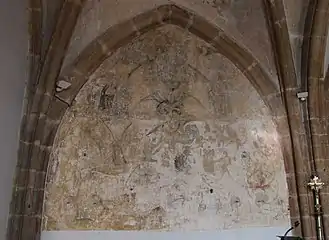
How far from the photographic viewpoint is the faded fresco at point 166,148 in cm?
617

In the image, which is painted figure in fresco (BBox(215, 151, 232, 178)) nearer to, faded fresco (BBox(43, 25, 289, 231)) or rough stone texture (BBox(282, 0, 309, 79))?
faded fresco (BBox(43, 25, 289, 231))

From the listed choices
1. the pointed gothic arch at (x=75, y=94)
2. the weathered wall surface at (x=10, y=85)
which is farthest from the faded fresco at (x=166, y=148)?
the weathered wall surface at (x=10, y=85)

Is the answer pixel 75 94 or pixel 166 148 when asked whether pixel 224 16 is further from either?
pixel 75 94

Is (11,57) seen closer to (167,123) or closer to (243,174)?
(167,123)

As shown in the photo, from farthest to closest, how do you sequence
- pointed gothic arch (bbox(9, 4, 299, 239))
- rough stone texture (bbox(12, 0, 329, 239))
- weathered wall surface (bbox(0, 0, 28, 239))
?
rough stone texture (bbox(12, 0, 329, 239)) < pointed gothic arch (bbox(9, 4, 299, 239)) < weathered wall surface (bbox(0, 0, 28, 239))

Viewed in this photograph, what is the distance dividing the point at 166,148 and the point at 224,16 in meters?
2.24

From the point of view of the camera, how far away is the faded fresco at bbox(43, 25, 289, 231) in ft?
20.2

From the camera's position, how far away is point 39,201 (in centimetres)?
588

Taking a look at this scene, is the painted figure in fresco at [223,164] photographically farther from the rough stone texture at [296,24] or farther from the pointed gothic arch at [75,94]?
the rough stone texture at [296,24]

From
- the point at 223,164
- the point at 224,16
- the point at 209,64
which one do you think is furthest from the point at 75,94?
the point at 224,16

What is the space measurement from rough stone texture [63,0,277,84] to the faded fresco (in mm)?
402

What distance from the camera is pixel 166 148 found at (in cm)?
653

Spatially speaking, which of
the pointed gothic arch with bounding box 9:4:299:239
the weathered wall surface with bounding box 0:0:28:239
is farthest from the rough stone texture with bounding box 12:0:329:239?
the weathered wall surface with bounding box 0:0:28:239

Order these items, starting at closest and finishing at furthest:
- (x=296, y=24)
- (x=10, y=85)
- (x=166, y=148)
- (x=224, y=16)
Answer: (x=10, y=85)
(x=166, y=148)
(x=296, y=24)
(x=224, y=16)
